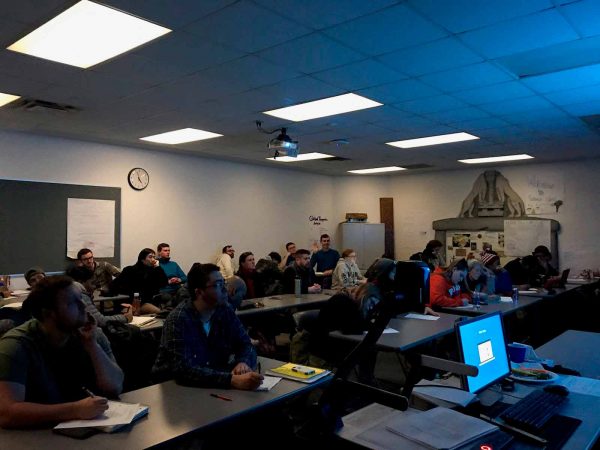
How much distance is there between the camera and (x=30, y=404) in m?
1.75

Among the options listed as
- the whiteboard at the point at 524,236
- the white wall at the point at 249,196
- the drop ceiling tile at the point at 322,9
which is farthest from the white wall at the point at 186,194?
the drop ceiling tile at the point at 322,9

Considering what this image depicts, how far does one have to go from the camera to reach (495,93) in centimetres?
437

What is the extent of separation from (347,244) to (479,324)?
8.32 meters

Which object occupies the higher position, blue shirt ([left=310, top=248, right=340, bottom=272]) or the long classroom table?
blue shirt ([left=310, top=248, right=340, bottom=272])

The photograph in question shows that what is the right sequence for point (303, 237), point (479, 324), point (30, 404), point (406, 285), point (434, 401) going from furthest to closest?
point (303, 237)
point (406, 285)
point (479, 324)
point (434, 401)
point (30, 404)

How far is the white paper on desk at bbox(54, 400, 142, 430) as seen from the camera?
5.76ft

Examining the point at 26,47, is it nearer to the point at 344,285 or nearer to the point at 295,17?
the point at 295,17

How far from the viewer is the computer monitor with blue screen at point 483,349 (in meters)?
1.98

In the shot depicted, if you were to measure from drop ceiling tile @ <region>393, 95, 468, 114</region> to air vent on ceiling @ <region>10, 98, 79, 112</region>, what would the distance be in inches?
133

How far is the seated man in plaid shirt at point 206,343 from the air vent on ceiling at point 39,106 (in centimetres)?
312

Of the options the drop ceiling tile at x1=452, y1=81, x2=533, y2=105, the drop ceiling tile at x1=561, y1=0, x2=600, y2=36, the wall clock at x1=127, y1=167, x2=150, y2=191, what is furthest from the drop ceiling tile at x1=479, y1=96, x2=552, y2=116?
the wall clock at x1=127, y1=167, x2=150, y2=191

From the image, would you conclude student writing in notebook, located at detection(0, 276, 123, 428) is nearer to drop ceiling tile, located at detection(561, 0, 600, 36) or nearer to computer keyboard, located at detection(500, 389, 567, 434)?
computer keyboard, located at detection(500, 389, 567, 434)

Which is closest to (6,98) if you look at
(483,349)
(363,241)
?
(483,349)

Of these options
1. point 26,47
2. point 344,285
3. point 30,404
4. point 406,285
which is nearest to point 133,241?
point 344,285
